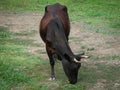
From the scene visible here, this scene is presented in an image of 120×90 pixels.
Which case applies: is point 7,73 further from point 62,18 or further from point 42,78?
point 62,18

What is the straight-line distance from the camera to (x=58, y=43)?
8.29m

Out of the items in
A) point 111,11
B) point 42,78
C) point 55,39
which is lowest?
point 111,11

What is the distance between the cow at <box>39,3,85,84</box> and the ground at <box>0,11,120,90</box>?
2.33 feet

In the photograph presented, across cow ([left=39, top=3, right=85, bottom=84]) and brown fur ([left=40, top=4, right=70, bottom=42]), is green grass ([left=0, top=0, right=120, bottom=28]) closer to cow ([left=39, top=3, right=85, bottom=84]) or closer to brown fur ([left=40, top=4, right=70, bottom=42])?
brown fur ([left=40, top=4, right=70, bottom=42])

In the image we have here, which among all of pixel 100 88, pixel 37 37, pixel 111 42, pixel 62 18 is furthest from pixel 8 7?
pixel 100 88

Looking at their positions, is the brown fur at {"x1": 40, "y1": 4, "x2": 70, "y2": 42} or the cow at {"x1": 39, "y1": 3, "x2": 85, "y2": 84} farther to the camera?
the brown fur at {"x1": 40, "y1": 4, "x2": 70, "y2": 42}

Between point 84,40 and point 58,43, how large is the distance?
195 inches

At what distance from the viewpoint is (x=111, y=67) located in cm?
966

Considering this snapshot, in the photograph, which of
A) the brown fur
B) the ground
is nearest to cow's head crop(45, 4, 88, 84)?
the brown fur

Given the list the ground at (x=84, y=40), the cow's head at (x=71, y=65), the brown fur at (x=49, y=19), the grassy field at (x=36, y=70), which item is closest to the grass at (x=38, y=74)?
the grassy field at (x=36, y=70)

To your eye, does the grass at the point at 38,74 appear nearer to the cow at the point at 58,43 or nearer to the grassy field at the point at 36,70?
the grassy field at the point at 36,70

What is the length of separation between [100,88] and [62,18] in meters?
2.45

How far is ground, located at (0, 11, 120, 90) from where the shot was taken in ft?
34.6

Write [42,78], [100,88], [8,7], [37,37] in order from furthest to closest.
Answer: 1. [8,7]
2. [37,37]
3. [42,78]
4. [100,88]
